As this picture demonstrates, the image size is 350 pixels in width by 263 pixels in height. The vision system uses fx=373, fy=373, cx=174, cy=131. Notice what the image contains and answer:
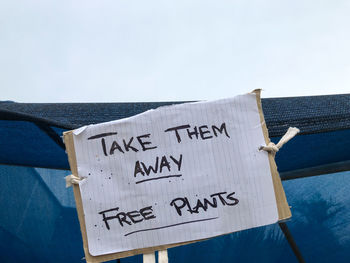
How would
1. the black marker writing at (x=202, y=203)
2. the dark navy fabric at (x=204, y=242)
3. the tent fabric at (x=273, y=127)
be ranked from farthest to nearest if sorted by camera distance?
the dark navy fabric at (x=204, y=242) → the tent fabric at (x=273, y=127) → the black marker writing at (x=202, y=203)

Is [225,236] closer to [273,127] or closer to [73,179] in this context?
[273,127]

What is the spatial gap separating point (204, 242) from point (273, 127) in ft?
1.66

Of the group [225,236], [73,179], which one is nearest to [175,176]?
[73,179]

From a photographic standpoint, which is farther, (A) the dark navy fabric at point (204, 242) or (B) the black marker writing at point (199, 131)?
(A) the dark navy fabric at point (204, 242)

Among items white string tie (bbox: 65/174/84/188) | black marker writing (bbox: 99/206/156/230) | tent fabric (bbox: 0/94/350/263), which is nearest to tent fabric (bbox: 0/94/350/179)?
tent fabric (bbox: 0/94/350/263)

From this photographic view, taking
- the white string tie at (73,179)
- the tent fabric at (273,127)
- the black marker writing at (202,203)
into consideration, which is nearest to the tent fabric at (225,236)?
the tent fabric at (273,127)

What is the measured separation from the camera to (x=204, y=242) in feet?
4.45

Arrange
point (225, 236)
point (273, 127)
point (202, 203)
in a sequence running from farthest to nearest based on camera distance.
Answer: point (225, 236) < point (273, 127) < point (202, 203)

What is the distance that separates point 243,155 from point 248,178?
6 centimetres

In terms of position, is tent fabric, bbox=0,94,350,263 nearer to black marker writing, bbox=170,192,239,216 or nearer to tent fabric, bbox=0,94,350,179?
tent fabric, bbox=0,94,350,179

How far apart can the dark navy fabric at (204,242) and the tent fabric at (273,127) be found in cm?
7

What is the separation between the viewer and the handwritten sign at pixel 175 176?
92 cm

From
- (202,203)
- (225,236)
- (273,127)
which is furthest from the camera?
(225,236)

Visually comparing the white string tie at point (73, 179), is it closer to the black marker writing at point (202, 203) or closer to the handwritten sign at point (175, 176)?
the handwritten sign at point (175, 176)
